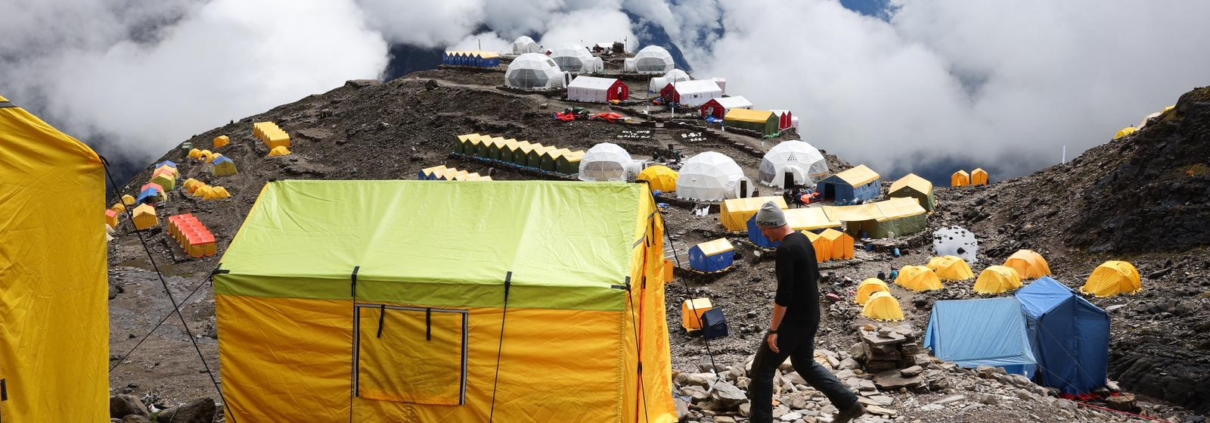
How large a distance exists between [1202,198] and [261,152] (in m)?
48.2

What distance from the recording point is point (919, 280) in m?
26.7

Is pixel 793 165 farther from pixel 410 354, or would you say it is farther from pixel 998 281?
pixel 410 354

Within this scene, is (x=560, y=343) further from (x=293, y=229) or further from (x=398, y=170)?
(x=398, y=170)

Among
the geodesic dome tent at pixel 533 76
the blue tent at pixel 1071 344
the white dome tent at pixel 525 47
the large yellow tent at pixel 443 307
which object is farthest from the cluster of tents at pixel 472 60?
the large yellow tent at pixel 443 307

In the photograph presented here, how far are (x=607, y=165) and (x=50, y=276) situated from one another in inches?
1442

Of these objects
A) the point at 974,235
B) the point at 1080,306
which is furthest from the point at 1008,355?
the point at 974,235

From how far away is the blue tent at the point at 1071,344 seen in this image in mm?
17922

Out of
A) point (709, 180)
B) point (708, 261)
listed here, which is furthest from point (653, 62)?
point (708, 261)

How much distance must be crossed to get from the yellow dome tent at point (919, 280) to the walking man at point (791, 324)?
19.4m

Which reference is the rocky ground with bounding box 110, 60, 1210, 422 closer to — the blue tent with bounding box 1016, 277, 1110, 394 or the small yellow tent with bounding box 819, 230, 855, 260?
the small yellow tent with bounding box 819, 230, 855, 260

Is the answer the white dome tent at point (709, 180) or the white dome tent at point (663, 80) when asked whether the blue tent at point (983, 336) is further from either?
the white dome tent at point (663, 80)

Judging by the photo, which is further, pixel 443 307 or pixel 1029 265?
pixel 1029 265

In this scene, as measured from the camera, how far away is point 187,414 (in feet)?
31.8

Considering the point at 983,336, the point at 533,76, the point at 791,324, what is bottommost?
the point at 983,336
